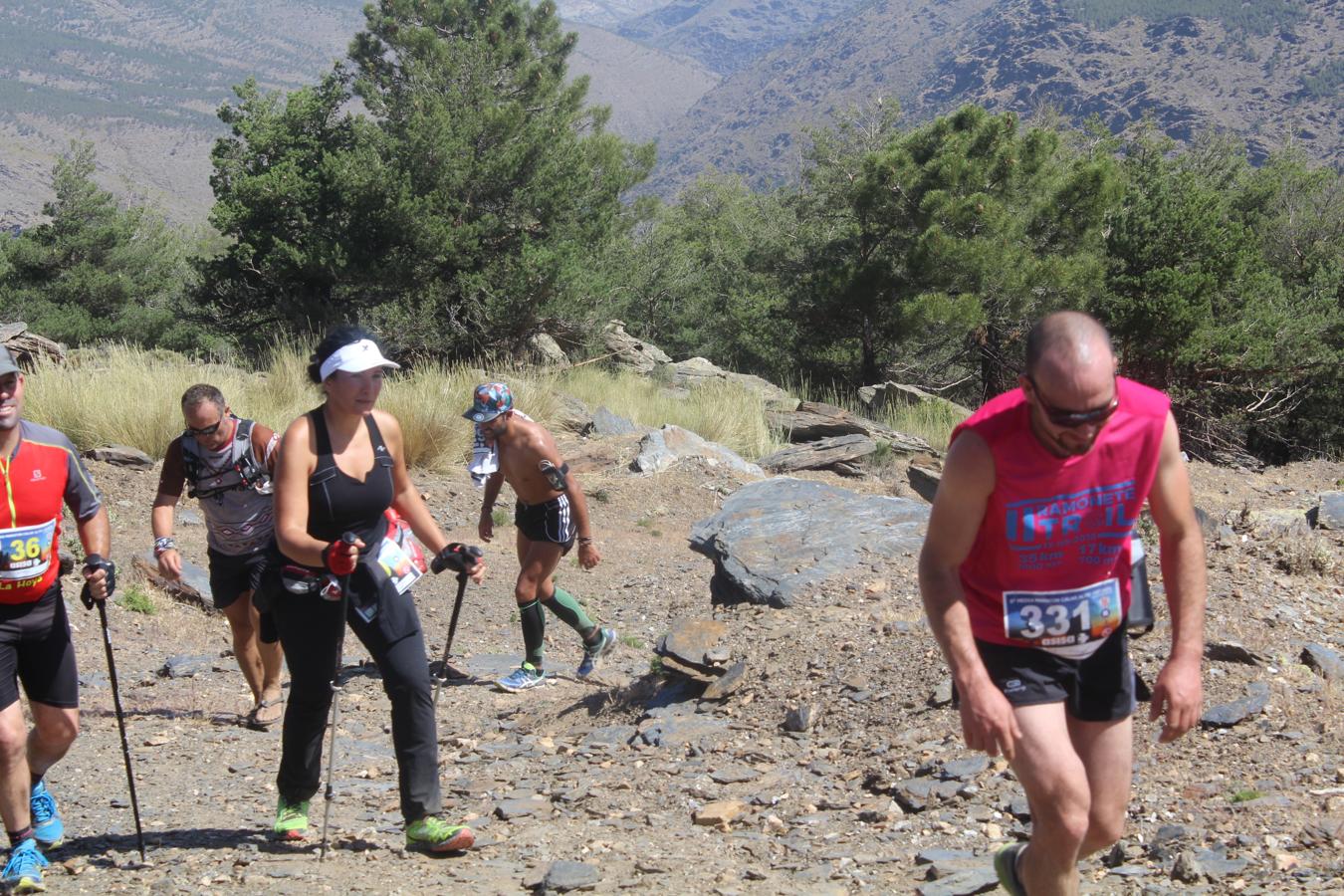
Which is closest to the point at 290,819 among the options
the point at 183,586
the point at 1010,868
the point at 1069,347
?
the point at 1010,868

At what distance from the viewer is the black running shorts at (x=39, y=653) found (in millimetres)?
3965

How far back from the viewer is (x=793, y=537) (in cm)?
775

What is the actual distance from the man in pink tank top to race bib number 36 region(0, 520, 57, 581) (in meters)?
2.81

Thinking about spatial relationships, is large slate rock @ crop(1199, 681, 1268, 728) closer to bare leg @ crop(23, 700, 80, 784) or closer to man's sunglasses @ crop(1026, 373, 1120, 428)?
man's sunglasses @ crop(1026, 373, 1120, 428)

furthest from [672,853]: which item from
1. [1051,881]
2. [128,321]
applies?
[128,321]

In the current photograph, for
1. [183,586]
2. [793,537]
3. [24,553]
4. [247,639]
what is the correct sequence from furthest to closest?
[183,586] < [793,537] < [247,639] < [24,553]

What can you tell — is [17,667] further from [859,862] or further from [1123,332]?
[1123,332]

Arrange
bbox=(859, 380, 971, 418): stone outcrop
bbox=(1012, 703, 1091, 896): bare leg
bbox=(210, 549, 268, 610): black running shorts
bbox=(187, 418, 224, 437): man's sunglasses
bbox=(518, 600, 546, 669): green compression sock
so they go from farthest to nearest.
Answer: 1. bbox=(859, 380, 971, 418): stone outcrop
2. bbox=(518, 600, 546, 669): green compression sock
3. bbox=(210, 549, 268, 610): black running shorts
4. bbox=(187, 418, 224, 437): man's sunglasses
5. bbox=(1012, 703, 1091, 896): bare leg

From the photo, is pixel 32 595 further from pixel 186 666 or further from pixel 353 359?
pixel 186 666

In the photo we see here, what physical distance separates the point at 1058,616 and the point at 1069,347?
0.67m

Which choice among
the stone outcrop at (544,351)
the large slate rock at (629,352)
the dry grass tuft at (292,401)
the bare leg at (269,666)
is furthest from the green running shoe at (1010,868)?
the large slate rock at (629,352)

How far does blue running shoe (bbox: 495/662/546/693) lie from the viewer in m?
7.35

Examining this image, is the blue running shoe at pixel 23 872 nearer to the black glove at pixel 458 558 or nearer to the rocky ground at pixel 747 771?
the rocky ground at pixel 747 771

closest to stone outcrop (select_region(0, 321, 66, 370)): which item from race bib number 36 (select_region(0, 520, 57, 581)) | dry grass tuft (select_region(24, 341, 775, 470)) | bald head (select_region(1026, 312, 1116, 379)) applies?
dry grass tuft (select_region(24, 341, 775, 470))
